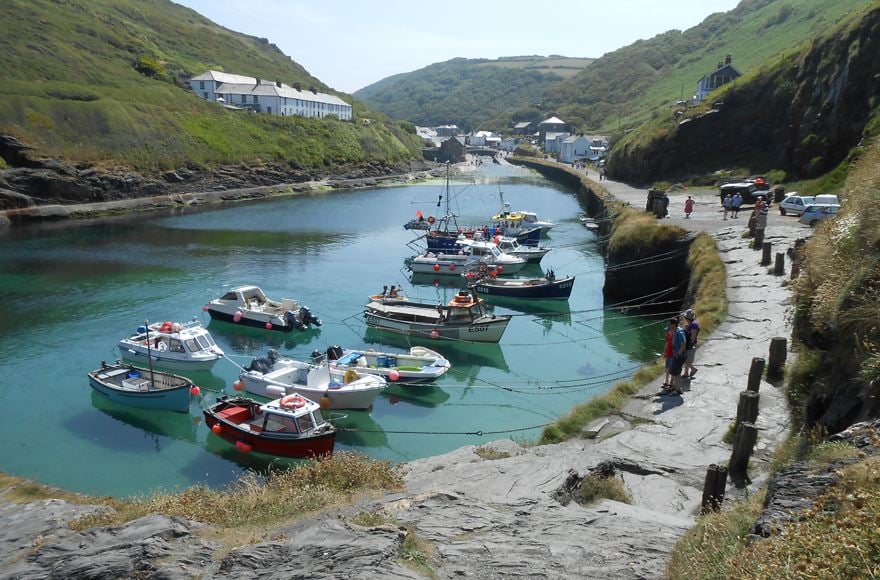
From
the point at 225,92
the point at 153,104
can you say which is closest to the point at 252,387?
the point at 153,104

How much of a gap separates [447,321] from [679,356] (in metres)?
14.8

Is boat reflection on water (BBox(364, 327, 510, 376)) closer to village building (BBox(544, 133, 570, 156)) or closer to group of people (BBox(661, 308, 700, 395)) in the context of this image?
group of people (BBox(661, 308, 700, 395))

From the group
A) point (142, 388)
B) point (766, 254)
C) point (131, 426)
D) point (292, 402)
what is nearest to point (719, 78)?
point (766, 254)

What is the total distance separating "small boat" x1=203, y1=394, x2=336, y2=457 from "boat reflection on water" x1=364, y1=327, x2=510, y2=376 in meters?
9.31

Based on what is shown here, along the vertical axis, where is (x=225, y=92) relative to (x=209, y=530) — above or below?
above

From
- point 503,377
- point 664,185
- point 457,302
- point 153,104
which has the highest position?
point 153,104

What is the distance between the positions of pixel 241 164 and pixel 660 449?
8775 centimetres

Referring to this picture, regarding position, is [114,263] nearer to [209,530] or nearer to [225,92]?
[209,530]

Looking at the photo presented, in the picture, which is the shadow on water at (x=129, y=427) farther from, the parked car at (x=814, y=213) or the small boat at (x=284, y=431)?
the parked car at (x=814, y=213)

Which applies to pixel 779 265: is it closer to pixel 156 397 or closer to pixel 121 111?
pixel 156 397

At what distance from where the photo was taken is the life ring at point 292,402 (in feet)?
63.0

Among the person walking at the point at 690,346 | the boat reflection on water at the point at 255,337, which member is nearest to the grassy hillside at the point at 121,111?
the boat reflection on water at the point at 255,337

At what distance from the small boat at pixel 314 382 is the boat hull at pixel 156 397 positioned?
2.15 m

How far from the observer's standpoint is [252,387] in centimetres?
2314
